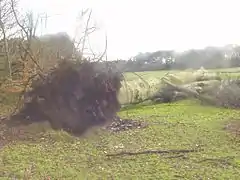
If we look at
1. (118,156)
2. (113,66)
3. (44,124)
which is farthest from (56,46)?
(118,156)

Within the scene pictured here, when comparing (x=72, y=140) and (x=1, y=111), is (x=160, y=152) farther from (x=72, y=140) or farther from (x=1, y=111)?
(x=1, y=111)

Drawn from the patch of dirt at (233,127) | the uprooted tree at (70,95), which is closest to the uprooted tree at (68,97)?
the uprooted tree at (70,95)

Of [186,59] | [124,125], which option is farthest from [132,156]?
[186,59]

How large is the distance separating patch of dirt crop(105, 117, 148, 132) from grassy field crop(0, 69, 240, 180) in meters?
0.28

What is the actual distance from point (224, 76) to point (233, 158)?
807 cm

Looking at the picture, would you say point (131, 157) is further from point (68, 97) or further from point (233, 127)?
point (233, 127)

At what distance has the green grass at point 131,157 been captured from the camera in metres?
6.26

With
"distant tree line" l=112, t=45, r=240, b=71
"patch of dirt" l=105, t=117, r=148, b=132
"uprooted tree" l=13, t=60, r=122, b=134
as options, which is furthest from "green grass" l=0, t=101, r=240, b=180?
"distant tree line" l=112, t=45, r=240, b=71

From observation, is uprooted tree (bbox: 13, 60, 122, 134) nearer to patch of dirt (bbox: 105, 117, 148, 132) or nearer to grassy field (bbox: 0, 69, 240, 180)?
patch of dirt (bbox: 105, 117, 148, 132)

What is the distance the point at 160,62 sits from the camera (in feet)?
44.7

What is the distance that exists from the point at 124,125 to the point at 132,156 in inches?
108

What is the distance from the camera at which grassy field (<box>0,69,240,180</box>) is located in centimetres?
627

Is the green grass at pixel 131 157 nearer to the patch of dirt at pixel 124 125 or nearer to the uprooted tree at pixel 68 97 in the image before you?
the patch of dirt at pixel 124 125

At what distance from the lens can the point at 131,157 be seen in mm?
7168
